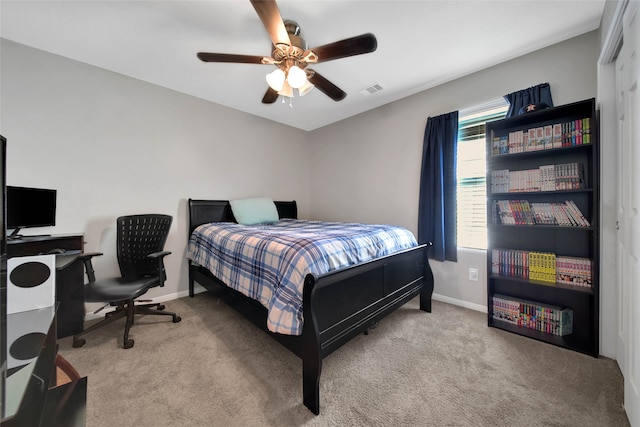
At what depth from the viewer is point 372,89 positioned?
287cm

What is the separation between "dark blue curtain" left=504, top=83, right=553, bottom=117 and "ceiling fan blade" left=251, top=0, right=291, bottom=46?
2.12m

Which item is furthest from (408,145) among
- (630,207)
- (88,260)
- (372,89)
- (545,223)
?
(88,260)

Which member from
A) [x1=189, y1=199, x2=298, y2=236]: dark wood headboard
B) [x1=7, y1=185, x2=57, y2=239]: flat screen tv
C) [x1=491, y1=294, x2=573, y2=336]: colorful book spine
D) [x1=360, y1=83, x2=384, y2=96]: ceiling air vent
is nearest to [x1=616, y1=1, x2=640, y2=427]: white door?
[x1=491, y1=294, x2=573, y2=336]: colorful book spine

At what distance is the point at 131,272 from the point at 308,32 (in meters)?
2.75

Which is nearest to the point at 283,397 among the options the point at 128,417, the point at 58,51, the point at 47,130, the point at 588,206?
the point at 128,417

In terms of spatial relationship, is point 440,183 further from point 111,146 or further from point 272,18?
point 111,146

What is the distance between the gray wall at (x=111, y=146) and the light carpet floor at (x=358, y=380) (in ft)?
3.91

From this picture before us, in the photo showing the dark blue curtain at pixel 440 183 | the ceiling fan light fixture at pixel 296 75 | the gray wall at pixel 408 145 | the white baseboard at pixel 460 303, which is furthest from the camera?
the dark blue curtain at pixel 440 183

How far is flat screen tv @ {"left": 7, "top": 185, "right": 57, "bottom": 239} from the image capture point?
1762mm

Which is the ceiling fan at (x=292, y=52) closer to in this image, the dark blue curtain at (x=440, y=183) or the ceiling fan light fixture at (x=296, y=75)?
the ceiling fan light fixture at (x=296, y=75)

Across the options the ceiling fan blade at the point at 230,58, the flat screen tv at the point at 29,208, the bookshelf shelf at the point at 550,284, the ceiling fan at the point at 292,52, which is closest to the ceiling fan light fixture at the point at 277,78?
the ceiling fan at the point at 292,52

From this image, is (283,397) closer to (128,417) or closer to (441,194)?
(128,417)

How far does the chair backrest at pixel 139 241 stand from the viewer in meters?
2.28

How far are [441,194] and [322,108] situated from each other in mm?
2013
